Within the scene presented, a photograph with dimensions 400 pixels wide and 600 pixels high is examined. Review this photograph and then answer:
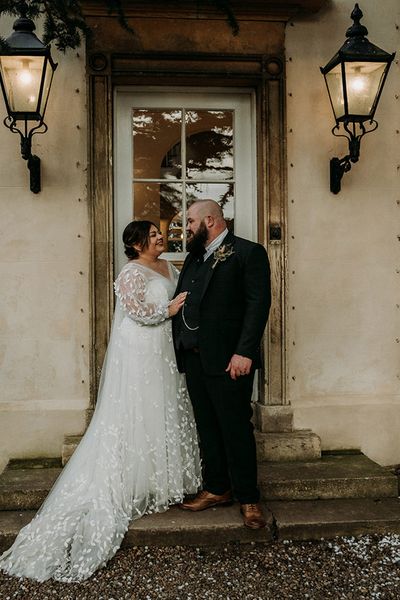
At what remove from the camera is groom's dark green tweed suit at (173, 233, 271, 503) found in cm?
350

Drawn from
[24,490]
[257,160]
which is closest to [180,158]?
[257,160]

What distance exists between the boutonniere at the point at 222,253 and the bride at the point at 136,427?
1.17 ft

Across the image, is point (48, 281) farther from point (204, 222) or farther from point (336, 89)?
point (336, 89)

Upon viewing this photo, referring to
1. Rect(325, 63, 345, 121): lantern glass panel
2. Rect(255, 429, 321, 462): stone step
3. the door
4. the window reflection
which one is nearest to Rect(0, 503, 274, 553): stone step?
Rect(255, 429, 321, 462): stone step

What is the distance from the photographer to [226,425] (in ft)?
11.7

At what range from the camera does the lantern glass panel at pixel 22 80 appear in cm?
363

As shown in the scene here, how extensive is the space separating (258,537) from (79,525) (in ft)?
3.43

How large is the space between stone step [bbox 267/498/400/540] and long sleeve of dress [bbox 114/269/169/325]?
142 cm

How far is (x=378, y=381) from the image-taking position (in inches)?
180

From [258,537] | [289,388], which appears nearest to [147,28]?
[289,388]

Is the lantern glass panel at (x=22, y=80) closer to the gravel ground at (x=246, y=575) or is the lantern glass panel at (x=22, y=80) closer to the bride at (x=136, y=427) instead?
the bride at (x=136, y=427)

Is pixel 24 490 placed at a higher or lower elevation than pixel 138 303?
lower

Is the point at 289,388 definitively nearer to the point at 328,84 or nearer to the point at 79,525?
the point at 79,525

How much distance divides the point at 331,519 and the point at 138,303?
1785 millimetres
